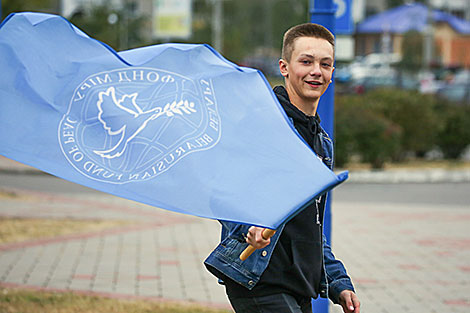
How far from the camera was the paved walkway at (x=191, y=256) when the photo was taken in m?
7.27

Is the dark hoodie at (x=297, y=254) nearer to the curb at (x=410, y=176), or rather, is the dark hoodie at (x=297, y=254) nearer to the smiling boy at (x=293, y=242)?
the smiling boy at (x=293, y=242)

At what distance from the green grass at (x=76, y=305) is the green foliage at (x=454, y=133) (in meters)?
15.2

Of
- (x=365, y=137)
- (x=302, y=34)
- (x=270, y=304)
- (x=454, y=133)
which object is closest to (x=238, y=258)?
(x=270, y=304)

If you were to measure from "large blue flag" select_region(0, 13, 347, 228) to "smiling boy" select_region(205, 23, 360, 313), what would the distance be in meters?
0.15

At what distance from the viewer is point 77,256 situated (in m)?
8.70

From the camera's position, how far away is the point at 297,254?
3.39m

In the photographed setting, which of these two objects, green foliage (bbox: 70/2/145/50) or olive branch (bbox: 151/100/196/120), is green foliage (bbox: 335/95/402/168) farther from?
green foliage (bbox: 70/2/145/50)

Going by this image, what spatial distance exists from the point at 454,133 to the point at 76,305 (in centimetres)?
1589

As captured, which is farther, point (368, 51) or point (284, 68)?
point (368, 51)

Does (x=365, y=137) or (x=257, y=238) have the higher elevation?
(x=257, y=238)

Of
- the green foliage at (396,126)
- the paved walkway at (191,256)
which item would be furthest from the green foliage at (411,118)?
the paved walkway at (191,256)

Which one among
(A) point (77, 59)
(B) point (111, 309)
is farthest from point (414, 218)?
(A) point (77, 59)

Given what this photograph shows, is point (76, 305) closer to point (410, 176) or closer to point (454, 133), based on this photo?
point (410, 176)

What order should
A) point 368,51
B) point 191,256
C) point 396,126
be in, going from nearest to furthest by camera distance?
1. point 191,256
2. point 396,126
3. point 368,51
